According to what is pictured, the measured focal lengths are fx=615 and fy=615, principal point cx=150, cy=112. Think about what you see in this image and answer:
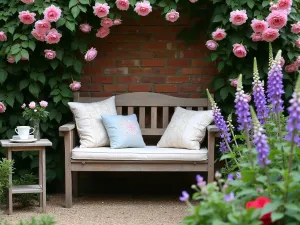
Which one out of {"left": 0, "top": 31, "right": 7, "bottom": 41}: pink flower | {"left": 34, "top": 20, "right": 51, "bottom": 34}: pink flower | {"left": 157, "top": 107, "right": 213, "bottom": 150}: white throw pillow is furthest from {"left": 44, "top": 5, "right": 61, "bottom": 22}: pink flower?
{"left": 157, "top": 107, "right": 213, "bottom": 150}: white throw pillow

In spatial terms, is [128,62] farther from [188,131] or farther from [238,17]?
[238,17]

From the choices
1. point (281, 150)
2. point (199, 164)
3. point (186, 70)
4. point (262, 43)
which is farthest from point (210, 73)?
point (281, 150)

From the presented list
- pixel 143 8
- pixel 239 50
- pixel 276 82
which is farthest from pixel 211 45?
pixel 276 82

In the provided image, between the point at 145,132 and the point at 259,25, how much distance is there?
1.39 metres

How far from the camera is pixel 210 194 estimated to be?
2.12m

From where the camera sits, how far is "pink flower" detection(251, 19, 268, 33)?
15.9ft

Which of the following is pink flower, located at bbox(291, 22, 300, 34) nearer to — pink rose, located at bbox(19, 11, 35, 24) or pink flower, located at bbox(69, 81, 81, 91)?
pink flower, located at bbox(69, 81, 81, 91)

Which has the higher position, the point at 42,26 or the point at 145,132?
the point at 42,26

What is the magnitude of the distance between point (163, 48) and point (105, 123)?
0.97 meters

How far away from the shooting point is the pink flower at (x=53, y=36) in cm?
502

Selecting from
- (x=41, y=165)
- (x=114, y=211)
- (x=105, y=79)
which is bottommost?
(x=114, y=211)

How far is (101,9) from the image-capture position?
5055mm

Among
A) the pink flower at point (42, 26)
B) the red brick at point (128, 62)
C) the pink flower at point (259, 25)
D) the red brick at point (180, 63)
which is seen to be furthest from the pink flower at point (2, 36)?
the pink flower at point (259, 25)

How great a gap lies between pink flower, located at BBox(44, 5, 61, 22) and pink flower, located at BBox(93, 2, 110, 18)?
322 millimetres
